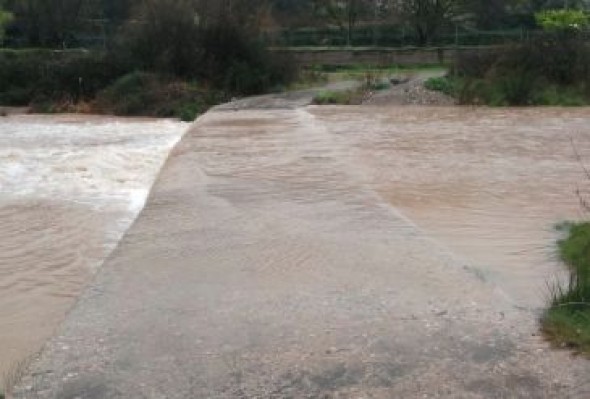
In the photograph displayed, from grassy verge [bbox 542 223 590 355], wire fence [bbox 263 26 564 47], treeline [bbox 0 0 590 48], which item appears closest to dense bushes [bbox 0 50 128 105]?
treeline [bbox 0 0 590 48]

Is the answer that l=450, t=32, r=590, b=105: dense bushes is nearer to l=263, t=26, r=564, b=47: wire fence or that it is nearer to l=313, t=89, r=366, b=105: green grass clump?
l=313, t=89, r=366, b=105: green grass clump

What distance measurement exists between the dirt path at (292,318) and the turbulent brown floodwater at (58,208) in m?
0.63

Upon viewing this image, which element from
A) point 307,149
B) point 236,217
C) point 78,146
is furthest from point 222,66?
point 236,217

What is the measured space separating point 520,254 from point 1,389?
5670 millimetres

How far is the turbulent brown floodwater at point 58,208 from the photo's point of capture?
8.84m

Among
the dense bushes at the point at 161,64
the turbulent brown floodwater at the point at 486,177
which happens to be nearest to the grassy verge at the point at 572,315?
the turbulent brown floodwater at the point at 486,177

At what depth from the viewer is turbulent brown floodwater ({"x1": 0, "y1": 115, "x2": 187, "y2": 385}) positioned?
884cm

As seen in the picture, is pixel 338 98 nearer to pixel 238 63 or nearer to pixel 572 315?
pixel 238 63

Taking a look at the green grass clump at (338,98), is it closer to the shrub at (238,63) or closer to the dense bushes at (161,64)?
the shrub at (238,63)

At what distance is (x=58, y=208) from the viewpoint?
45.8 ft

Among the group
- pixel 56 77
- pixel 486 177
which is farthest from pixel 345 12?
pixel 486 177

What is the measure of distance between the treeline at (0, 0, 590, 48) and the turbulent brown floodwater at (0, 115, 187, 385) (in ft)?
64.1

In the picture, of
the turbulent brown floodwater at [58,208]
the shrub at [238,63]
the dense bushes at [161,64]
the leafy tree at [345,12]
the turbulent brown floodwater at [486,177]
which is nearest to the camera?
the turbulent brown floodwater at [58,208]

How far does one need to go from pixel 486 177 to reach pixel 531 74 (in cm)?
1627
